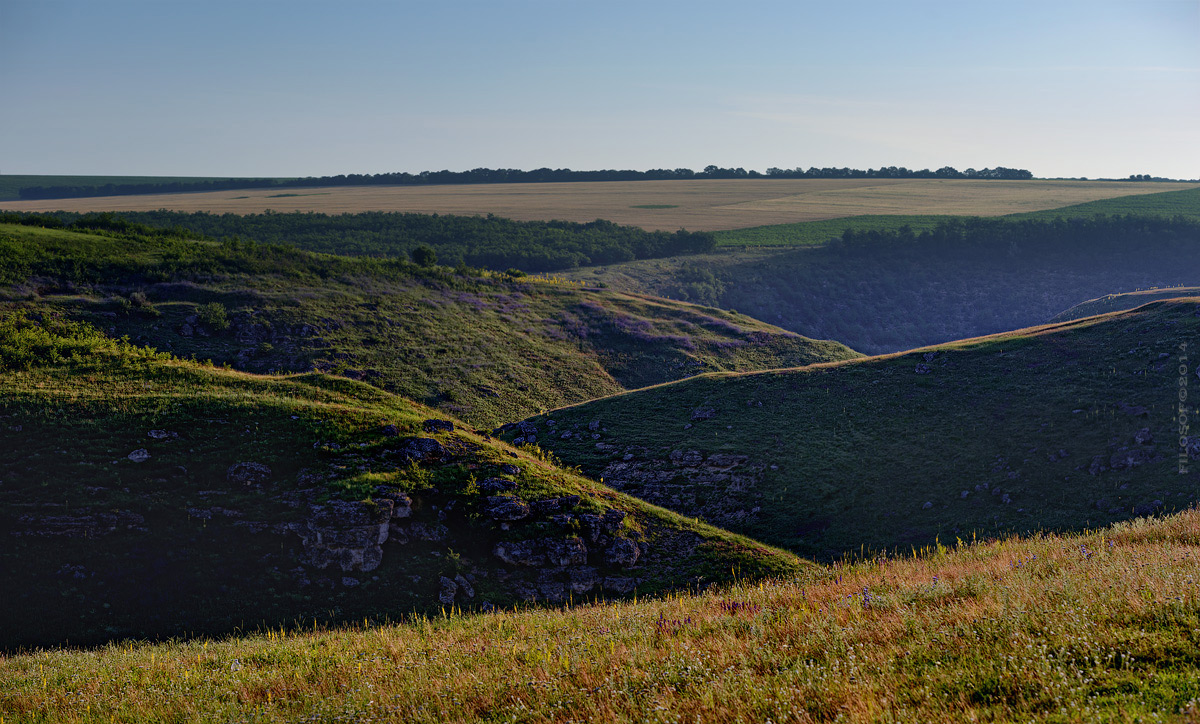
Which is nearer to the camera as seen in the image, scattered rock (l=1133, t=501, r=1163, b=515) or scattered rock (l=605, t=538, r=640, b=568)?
scattered rock (l=605, t=538, r=640, b=568)

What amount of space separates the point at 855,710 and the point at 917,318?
101 meters

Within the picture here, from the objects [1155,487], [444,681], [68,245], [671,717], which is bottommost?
[1155,487]

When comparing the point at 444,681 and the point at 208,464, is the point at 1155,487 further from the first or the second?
the point at 208,464

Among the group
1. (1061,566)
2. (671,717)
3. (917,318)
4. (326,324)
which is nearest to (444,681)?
(671,717)

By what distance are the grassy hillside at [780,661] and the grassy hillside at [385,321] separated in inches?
1226

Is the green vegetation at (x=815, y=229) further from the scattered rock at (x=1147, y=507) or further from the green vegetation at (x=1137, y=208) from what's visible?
the scattered rock at (x=1147, y=507)

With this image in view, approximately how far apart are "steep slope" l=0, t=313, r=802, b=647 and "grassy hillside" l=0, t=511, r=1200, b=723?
3.84 metres

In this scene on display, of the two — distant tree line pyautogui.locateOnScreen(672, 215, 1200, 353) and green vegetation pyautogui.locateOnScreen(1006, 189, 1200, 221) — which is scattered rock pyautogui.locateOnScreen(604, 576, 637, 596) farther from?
green vegetation pyautogui.locateOnScreen(1006, 189, 1200, 221)

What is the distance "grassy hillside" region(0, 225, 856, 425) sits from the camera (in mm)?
44125

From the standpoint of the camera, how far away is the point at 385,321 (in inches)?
2110

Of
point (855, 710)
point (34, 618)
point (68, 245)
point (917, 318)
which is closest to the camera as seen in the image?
point (855, 710)

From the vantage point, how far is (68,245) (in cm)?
5000

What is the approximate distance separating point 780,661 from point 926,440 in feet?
77.1

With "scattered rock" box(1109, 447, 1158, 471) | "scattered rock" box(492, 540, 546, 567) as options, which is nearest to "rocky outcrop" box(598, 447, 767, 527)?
"scattered rock" box(492, 540, 546, 567)
